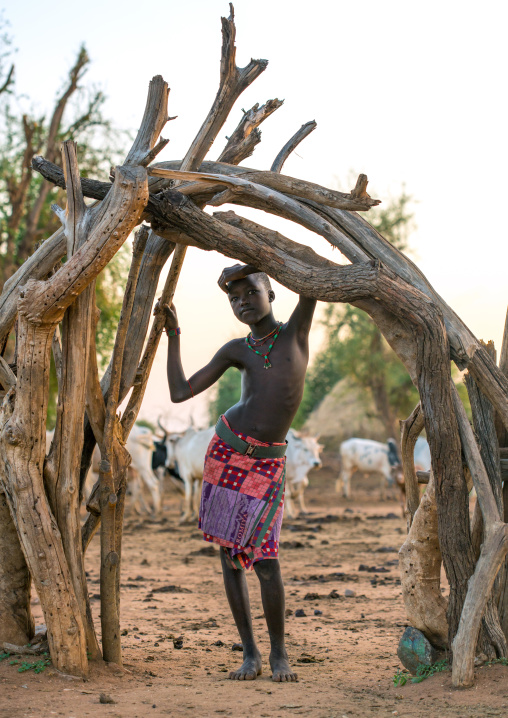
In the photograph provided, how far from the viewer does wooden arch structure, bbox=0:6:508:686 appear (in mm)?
3336

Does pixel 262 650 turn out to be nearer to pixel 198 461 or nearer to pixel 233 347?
pixel 233 347

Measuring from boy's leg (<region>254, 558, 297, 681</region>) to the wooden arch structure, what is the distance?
2.06 ft

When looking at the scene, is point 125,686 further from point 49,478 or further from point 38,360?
point 38,360

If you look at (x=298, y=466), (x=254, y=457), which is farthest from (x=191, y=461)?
(x=254, y=457)

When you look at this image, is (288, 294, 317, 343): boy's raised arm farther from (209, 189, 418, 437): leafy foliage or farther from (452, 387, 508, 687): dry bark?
(209, 189, 418, 437): leafy foliage

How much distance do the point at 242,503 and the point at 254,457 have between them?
0.23 metres

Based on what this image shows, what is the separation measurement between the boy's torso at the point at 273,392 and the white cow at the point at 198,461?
346 inches

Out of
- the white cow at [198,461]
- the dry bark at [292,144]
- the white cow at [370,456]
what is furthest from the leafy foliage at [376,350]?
the dry bark at [292,144]

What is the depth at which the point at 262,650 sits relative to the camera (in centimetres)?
455

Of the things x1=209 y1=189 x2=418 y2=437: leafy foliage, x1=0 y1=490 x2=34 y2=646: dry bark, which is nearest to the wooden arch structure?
x1=0 y1=490 x2=34 y2=646: dry bark

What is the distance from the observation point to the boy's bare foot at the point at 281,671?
3609 millimetres

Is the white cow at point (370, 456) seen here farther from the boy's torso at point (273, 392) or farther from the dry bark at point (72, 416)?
the dry bark at point (72, 416)

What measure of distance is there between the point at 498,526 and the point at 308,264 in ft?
4.73

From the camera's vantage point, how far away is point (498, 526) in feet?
10.5
